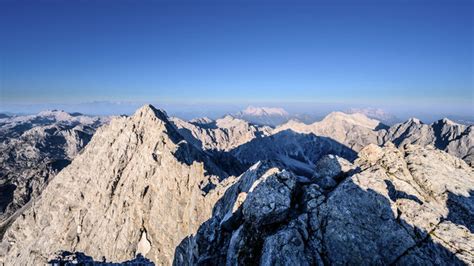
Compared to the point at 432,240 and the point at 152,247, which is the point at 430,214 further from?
the point at 152,247

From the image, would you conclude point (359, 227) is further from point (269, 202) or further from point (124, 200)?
point (124, 200)

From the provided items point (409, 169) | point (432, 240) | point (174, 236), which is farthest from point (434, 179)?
point (174, 236)

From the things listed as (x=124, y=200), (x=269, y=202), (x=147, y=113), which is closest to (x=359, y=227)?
(x=269, y=202)

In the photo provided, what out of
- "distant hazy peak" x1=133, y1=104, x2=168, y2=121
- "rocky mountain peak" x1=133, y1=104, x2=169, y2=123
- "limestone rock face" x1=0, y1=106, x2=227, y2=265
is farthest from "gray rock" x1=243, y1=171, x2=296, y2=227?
"distant hazy peak" x1=133, y1=104, x2=168, y2=121

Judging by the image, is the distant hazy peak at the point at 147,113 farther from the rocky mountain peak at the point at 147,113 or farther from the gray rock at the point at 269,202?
the gray rock at the point at 269,202

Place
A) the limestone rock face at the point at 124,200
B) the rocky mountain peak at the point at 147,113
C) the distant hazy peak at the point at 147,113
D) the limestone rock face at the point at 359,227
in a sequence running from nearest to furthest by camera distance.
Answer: the limestone rock face at the point at 359,227
the limestone rock face at the point at 124,200
the rocky mountain peak at the point at 147,113
the distant hazy peak at the point at 147,113

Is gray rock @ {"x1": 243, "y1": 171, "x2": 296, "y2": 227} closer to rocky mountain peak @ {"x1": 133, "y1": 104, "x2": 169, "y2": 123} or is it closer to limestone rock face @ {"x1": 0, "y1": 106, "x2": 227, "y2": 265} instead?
limestone rock face @ {"x1": 0, "y1": 106, "x2": 227, "y2": 265}

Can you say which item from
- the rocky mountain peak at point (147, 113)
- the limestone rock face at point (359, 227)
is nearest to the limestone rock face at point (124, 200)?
the rocky mountain peak at point (147, 113)
